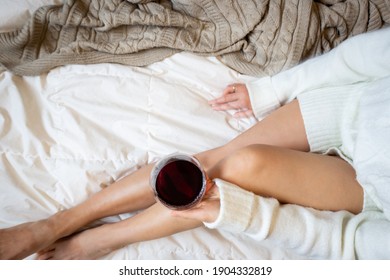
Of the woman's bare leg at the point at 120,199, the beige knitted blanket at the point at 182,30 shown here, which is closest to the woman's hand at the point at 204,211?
the woman's bare leg at the point at 120,199

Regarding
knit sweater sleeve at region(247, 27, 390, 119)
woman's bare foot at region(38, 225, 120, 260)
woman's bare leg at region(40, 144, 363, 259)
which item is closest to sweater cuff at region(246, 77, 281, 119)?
knit sweater sleeve at region(247, 27, 390, 119)

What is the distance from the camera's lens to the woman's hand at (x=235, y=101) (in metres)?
0.91

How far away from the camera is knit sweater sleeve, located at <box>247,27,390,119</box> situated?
783 mm

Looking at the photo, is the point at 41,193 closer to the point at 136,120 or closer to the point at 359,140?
the point at 136,120

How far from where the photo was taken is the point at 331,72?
85 cm

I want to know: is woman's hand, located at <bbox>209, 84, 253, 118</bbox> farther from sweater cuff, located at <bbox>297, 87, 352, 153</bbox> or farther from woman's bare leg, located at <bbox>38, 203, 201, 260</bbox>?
woman's bare leg, located at <bbox>38, 203, 201, 260</bbox>

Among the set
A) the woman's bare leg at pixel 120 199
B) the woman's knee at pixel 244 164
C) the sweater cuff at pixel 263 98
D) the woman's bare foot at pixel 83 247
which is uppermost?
the sweater cuff at pixel 263 98

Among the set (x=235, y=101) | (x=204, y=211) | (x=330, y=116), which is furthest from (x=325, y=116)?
(x=204, y=211)

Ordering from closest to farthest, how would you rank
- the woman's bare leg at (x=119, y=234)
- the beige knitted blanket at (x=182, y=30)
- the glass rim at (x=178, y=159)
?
the glass rim at (x=178, y=159)
the woman's bare leg at (x=119, y=234)
the beige knitted blanket at (x=182, y=30)

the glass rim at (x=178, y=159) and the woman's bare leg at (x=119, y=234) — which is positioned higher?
the glass rim at (x=178, y=159)

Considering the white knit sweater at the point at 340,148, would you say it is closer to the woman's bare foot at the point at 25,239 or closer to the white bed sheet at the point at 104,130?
the white bed sheet at the point at 104,130

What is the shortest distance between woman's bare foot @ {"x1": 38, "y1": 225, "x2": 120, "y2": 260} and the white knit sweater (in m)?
0.25

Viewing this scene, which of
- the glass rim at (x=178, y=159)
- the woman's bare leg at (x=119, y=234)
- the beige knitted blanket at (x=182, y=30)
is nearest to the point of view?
the glass rim at (x=178, y=159)
